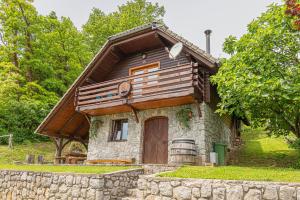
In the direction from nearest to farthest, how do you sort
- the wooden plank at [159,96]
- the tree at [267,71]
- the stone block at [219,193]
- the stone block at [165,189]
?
1. the stone block at [219,193]
2. the stone block at [165,189]
3. the tree at [267,71]
4. the wooden plank at [159,96]

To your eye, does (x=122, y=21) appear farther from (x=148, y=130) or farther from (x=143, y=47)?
(x=148, y=130)

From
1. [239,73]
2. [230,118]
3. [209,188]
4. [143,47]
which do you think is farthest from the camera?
[230,118]

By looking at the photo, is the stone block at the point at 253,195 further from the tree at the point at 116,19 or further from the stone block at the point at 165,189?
the tree at the point at 116,19

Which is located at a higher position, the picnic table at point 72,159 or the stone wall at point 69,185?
the picnic table at point 72,159

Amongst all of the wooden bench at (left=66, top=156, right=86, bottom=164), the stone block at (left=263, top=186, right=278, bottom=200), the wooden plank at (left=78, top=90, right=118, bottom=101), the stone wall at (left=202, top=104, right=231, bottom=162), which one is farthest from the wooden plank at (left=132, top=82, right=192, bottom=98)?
the stone block at (left=263, top=186, right=278, bottom=200)

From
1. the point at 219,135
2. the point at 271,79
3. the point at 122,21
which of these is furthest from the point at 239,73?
the point at 122,21

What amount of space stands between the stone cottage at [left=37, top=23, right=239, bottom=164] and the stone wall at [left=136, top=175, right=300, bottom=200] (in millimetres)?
3193

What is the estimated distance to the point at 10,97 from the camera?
20969 millimetres

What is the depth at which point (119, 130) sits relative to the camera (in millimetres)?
12836

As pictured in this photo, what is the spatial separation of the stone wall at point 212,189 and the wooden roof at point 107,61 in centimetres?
583

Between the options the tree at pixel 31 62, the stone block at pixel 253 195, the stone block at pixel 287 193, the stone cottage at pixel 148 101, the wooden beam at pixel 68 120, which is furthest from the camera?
the tree at pixel 31 62

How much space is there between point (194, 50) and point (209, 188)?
6524 mm

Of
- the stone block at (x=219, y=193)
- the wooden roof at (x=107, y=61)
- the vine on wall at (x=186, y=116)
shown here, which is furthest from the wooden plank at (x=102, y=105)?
the stone block at (x=219, y=193)

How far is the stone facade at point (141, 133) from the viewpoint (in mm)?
10227
